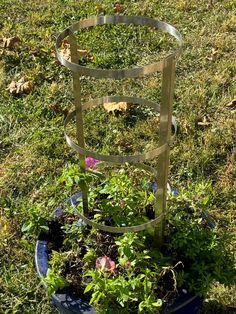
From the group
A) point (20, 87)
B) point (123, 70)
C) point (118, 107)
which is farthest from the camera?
point (20, 87)

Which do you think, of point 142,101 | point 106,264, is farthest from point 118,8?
point 106,264

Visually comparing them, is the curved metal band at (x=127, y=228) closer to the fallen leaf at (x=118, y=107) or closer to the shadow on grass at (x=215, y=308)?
the shadow on grass at (x=215, y=308)

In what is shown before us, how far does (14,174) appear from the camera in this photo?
10.6ft

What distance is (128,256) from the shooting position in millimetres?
2049

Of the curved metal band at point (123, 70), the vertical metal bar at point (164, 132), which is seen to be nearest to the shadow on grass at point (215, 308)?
the vertical metal bar at point (164, 132)

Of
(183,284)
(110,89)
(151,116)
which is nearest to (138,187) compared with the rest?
(183,284)

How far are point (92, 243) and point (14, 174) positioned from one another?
44.7 inches

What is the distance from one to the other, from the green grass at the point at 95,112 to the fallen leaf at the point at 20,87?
4 cm

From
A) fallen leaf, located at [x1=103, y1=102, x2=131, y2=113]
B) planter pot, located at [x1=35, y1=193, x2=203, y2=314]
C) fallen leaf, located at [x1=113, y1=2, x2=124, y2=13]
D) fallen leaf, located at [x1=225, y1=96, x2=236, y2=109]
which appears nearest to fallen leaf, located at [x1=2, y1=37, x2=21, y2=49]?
fallen leaf, located at [x1=113, y1=2, x2=124, y2=13]

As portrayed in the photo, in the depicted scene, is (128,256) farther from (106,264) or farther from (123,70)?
(123,70)

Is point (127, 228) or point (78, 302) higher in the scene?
point (127, 228)

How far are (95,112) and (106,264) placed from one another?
170 centimetres

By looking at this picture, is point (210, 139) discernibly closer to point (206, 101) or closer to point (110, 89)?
point (206, 101)

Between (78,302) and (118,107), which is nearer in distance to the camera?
(78,302)
